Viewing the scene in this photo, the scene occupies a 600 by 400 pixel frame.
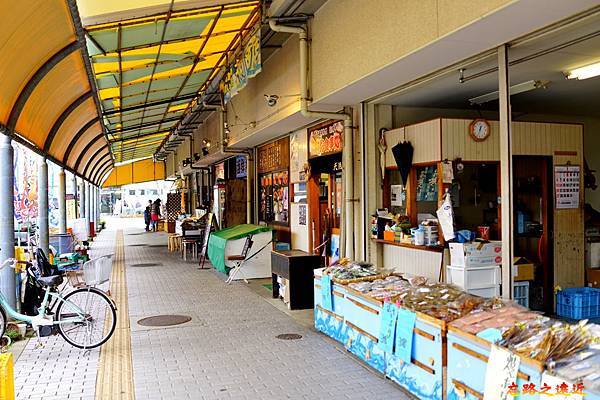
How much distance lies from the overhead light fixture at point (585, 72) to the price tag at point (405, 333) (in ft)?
13.5

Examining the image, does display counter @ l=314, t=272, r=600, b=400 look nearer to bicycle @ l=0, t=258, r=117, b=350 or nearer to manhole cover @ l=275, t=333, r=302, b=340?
manhole cover @ l=275, t=333, r=302, b=340

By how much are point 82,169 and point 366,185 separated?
16164mm

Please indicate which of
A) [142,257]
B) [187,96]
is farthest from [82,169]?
[187,96]

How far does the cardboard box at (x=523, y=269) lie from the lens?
24.6ft

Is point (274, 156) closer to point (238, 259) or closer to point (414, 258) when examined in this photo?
point (238, 259)

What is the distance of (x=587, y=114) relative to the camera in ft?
32.2

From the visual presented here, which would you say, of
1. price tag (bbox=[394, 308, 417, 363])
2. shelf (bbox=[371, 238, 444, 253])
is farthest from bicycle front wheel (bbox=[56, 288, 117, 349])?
shelf (bbox=[371, 238, 444, 253])

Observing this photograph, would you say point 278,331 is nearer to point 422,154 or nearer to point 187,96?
point 422,154

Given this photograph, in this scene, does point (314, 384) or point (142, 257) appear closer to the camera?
point (314, 384)

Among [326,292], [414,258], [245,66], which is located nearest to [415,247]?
[414,258]

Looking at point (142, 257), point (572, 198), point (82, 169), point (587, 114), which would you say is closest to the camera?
point (572, 198)

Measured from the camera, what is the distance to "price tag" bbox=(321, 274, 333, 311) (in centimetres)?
659

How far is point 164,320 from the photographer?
324 inches

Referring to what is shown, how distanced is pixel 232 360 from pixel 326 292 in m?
1.45
